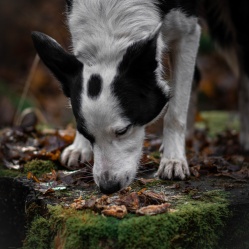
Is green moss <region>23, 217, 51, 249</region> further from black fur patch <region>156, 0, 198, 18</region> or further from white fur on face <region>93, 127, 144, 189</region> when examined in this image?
black fur patch <region>156, 0, 198, 18</region>

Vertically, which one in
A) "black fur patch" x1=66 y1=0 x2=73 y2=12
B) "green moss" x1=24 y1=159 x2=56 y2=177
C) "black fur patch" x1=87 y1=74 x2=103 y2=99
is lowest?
"green moss" x1=24 y1=159 x2=56 y2=177

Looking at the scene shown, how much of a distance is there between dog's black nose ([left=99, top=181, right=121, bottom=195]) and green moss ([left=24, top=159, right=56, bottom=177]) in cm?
78

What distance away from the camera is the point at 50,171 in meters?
3.88

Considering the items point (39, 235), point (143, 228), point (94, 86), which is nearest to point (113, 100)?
point (94, 86)

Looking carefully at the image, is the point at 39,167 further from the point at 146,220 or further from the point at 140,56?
the point at 146,220

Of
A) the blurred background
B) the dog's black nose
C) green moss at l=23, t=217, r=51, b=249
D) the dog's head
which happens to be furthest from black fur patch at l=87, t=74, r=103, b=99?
the blurred background

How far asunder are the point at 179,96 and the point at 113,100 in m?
0.92

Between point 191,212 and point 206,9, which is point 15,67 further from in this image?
point 191,212

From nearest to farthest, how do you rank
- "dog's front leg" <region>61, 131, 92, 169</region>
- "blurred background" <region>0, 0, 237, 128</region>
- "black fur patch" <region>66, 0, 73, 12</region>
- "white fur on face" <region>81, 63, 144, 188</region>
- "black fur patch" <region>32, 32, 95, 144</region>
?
"white fur on face" <region>81, 63, 144, 188</region> < "black fur patch" <region>32, 32, 95, 144</region> < "black fur patch" <region>66, 0, 73, 12</region> < "dog's front leg" <region>61, 131, 92, 169</region> < "blurred background" <region>0, 0, 237, 128</region>

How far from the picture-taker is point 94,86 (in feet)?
10.3

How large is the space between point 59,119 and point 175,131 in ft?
17.4

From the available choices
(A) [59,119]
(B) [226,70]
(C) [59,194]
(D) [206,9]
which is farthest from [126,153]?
(B) [226,70]

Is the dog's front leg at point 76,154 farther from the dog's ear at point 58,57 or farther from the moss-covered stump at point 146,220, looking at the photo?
the dog's ear at point 58,57

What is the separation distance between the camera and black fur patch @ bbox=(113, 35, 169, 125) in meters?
3.16
